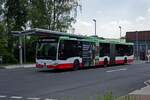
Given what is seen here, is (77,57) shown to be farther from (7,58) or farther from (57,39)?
(7,58)

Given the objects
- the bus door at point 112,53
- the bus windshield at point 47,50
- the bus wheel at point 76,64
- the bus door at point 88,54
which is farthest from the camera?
the bus door at point 112,53

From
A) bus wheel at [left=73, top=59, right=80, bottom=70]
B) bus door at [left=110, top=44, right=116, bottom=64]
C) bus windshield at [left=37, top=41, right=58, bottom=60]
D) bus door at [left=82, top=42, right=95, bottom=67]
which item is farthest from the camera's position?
bus door at [left=110, top=44, right=116, bottom=64]

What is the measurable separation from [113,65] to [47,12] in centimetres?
1989

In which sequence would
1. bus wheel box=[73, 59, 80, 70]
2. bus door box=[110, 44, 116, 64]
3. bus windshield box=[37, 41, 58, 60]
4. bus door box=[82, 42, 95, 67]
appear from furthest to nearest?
bus door box=[110, 44, 116, 64] < bus door box=[82, 42, 95, 67] < bus wheel box=[73, 59, 80, 70] < bus windshield box=[37, 41, 58, 60]

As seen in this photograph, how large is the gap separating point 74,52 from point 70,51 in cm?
87

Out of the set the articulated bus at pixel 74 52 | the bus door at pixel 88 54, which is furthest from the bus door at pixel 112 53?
the bus door at pixel 88 54

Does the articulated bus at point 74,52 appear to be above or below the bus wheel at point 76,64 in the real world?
above

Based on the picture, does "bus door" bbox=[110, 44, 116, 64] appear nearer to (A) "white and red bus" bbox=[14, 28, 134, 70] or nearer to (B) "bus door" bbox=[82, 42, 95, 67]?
(A) "white and red bus" bbox=[14, 28, 134, 70]

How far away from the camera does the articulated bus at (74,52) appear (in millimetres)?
32188

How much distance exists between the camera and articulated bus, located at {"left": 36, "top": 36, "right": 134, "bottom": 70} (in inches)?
1267

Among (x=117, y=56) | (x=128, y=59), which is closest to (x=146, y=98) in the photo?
(x=117, y=56)

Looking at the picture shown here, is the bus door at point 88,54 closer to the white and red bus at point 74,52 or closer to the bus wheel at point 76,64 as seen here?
the white and red bus at point 74,52

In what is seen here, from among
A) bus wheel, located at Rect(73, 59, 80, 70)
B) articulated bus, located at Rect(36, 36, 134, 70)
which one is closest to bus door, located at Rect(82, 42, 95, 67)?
articulated bus, located at Rect(36, 36, 134, 70)

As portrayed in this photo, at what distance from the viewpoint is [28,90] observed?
1872 centimetres
